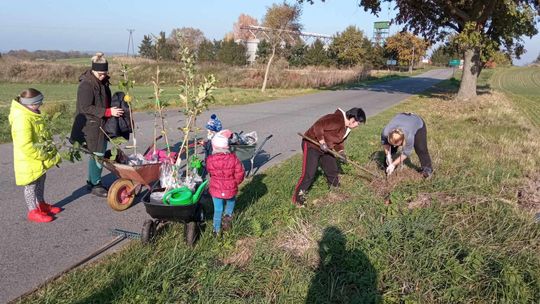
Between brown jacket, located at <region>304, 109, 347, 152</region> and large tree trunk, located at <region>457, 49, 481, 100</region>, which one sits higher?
large tree trunk, located at <region>457, 49, 481, 100</region>

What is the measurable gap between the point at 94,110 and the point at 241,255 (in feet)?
9.60

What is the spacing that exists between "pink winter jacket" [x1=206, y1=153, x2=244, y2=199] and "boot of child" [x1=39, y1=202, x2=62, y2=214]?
2.13 meters

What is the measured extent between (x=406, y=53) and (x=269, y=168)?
7248 centimetres

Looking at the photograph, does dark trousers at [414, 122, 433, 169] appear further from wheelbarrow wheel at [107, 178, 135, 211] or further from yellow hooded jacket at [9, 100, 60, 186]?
yellow hooded jacket at [9, 100, 60, 186]

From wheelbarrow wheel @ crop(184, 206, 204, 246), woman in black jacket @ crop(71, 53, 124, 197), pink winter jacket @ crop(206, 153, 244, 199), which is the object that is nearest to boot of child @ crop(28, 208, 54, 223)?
woman in black jacket @ crop(71, 53, 124, 197)

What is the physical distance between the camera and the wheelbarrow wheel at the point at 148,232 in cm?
416

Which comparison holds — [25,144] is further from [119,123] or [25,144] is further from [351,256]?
[351,256]

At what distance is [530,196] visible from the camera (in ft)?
17.4

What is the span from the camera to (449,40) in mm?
21078

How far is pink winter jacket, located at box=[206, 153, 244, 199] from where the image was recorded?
4504 mm

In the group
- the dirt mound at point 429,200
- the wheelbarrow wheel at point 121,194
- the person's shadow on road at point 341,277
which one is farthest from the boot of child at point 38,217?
the dirt mound at point 429,200

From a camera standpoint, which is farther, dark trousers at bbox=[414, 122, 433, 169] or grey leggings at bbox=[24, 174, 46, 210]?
dark trousers at bbox=[414, 122, 433, 169]

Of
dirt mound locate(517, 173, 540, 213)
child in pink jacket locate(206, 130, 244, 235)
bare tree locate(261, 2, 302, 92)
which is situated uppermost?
bare tree locate(261, 2, 302, 92)

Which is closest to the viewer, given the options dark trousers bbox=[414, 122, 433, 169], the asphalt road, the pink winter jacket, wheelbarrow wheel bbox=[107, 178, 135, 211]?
the asphalt road
